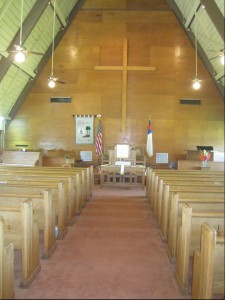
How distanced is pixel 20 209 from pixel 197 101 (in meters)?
10.9

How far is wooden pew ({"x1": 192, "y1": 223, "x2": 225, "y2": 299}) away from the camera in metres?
1.85

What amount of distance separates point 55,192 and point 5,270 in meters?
1.99

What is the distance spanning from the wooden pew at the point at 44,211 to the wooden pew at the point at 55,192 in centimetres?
26

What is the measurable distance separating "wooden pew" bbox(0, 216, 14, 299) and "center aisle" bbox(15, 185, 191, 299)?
12 cm

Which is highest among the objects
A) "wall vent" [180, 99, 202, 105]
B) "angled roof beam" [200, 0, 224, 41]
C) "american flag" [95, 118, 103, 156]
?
"angled roof beam" [200, 0, 224, 41]

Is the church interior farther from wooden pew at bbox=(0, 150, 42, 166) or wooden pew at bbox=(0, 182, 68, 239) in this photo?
wooden pew at bbox=(0, 182, 68, 239)

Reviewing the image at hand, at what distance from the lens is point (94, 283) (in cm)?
272

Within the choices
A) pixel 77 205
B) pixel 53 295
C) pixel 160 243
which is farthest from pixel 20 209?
pixel 77 205

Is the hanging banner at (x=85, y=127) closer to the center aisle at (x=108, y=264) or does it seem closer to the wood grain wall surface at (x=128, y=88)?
the wood grain wall surface at (x=128, y=88)

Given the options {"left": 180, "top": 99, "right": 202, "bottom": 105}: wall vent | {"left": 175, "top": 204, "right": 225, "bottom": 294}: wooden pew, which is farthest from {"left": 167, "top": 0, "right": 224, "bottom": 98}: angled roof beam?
{"left": 175, "top": 204, "right": 225, "bottom": 294}: wooden pew

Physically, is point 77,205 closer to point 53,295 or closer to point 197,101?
point 53,295

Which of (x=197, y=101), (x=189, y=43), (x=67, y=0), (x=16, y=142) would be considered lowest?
(x=16, y=142)

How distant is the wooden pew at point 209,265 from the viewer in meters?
1.85

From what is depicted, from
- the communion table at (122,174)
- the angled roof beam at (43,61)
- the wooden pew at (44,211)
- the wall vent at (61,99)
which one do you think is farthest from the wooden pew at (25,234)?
the wall vent at (61,99)
